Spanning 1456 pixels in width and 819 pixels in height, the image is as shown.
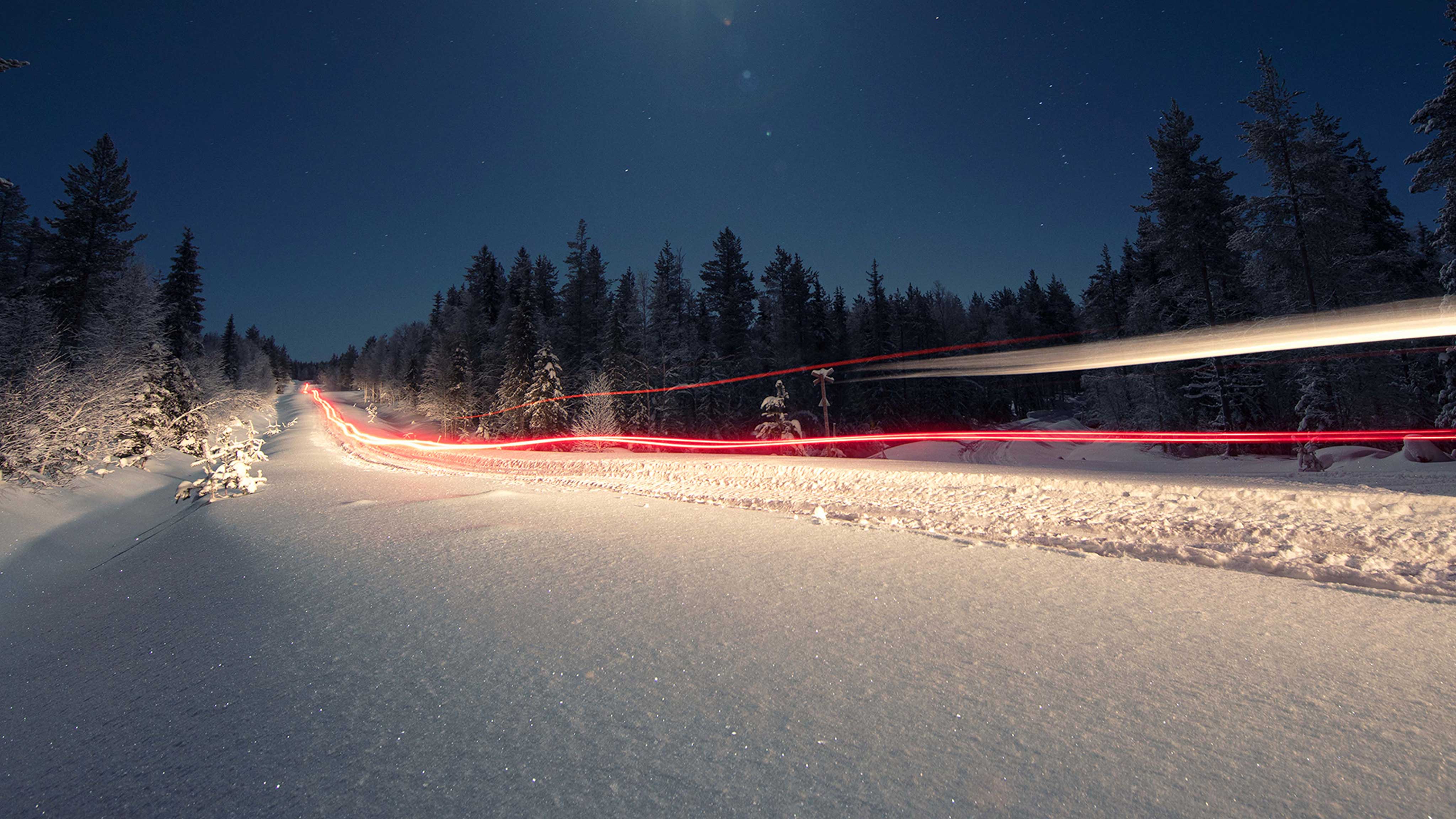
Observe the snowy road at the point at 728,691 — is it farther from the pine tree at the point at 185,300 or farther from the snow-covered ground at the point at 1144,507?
the pine tree at the point at 185,300

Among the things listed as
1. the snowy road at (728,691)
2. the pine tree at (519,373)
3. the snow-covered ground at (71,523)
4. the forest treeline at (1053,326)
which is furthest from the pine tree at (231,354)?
the snowy road at (728,691)

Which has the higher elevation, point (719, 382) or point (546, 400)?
point (546, 400)

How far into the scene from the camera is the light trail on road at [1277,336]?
12.2 meters

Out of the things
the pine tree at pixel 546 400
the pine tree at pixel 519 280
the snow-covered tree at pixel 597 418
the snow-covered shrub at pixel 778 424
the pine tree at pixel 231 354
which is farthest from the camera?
the pine tree at pixel 231 354

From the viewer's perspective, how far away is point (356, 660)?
9.39 feet

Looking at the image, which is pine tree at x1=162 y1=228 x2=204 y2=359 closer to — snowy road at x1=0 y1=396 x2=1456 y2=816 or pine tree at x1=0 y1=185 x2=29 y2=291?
pine tree at x1=0 y1=185 x2=29 y2=291

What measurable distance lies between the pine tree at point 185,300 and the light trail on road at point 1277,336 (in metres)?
49.0

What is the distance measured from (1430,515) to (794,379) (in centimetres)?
3763

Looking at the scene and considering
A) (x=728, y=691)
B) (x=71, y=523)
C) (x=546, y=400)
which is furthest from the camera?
(x=546, y=400)

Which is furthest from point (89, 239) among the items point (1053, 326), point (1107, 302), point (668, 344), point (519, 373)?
point (1053, 326)

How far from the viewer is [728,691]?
2543mm

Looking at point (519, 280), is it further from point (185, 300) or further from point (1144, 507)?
point (1144, 507)

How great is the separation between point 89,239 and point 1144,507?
46777 mm

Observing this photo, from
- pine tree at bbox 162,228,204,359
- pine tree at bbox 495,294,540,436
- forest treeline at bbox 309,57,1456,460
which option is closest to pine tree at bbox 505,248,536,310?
forest treeline at bbox 309,57,1456,460
